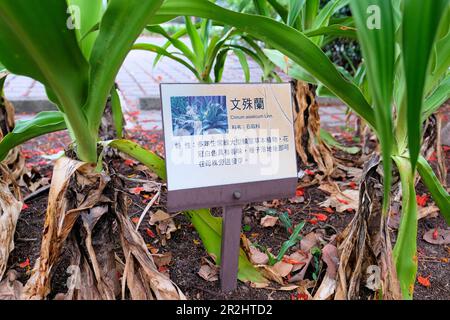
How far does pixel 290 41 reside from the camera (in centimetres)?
66

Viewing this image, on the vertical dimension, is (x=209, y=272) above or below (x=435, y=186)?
below

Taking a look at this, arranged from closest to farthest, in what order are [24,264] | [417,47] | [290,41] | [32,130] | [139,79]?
[417,47], [290,41], [32,130], [24,264], [139,79]

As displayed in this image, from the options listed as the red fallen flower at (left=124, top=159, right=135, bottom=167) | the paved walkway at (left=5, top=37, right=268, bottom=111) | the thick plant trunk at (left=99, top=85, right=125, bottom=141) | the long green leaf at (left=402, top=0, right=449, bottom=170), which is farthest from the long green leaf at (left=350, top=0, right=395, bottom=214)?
the paved walkway at (left=5, top=37, right=268, bottom=111)

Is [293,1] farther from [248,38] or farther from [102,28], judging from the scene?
[102,28]

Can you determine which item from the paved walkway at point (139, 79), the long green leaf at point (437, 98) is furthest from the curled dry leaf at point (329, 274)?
the paved walkway at point (139, 79)

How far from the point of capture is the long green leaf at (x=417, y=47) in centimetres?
42

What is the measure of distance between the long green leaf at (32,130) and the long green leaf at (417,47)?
0.63 metres

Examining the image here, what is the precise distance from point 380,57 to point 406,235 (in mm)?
375

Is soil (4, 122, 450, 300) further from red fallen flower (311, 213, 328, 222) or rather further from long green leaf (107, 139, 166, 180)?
long green leaf (107, 139, 166, 180)

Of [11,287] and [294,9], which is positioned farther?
[294,9]

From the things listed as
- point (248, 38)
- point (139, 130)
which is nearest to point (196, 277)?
point (248, 38)

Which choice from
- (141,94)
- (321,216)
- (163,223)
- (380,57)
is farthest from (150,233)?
(141,94)

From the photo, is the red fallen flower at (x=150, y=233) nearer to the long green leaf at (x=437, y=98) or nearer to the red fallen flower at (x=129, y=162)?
the red fallen flower at (x=129, y=162)

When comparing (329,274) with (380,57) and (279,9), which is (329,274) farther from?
(279,9)
